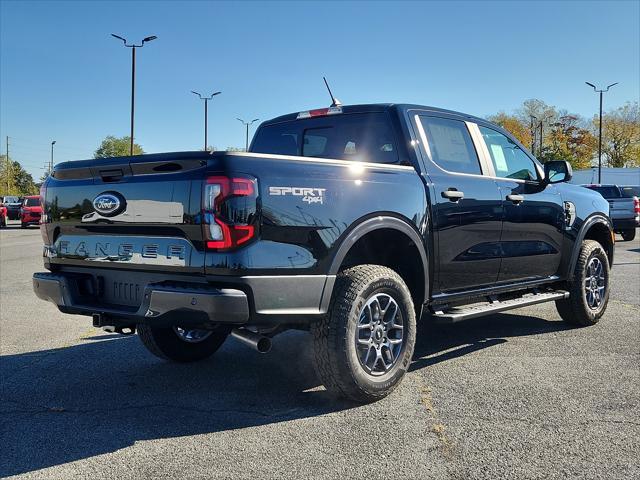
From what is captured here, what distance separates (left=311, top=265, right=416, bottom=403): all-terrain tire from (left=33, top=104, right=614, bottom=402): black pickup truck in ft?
0.03

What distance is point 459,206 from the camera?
450 centimetres

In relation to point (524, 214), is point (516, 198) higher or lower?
higher

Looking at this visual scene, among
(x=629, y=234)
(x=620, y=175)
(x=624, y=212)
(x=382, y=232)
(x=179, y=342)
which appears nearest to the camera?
(x=382, y=232)

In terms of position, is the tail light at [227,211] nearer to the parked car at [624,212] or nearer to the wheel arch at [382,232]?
the wheel arch at [382,232]

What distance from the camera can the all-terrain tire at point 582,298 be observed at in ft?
19.4

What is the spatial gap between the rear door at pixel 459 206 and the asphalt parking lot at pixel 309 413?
0.71 metres

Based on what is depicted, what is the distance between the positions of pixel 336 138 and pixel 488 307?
1791mm

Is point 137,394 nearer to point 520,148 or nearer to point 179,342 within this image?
point 179,342

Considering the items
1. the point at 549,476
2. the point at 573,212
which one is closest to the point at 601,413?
the point at 549,476

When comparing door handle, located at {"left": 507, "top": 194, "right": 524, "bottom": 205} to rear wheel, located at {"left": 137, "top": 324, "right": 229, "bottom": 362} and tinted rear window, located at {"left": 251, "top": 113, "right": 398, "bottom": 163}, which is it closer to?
tinted rear window, located at {"left": 251, "top": 113, "right": 398, "bottom": 163}

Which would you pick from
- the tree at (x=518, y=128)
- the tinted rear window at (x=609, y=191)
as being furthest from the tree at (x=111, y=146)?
the tinted rear window at (x=609, y=191)

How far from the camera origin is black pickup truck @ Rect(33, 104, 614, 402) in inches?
125

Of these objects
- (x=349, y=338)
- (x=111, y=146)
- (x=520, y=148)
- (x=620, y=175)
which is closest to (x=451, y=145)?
(x=520, y=148)

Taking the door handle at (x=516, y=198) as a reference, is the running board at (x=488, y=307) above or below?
below
